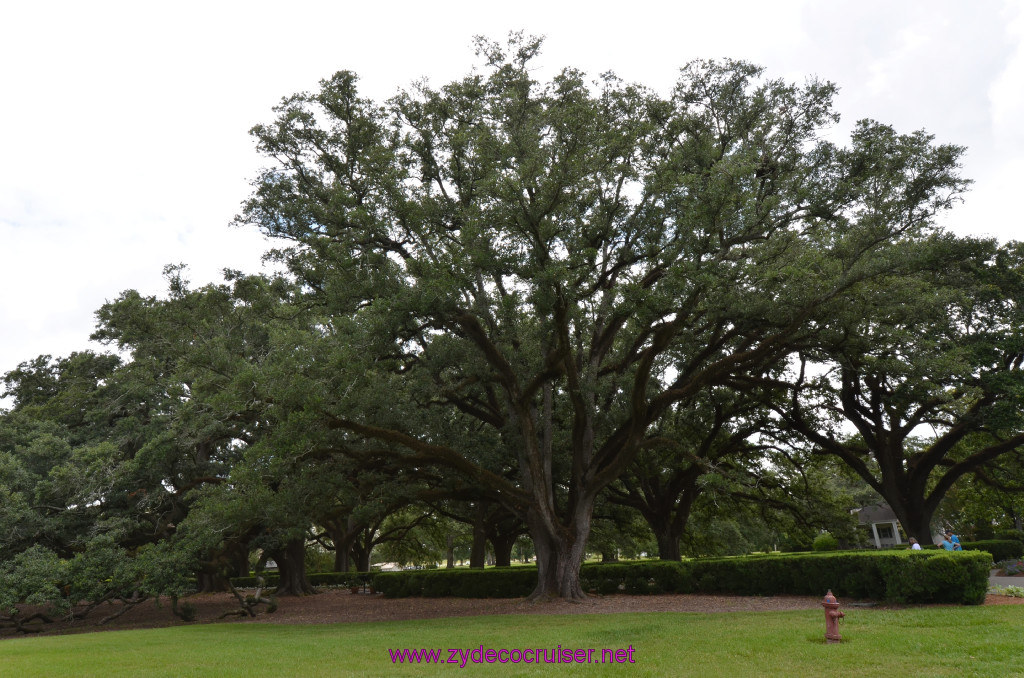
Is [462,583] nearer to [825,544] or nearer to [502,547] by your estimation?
[502,547]

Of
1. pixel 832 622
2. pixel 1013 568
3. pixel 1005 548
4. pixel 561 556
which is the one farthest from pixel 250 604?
pixel 1005 548

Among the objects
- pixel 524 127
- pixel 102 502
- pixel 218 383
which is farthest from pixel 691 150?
pixel 102 502

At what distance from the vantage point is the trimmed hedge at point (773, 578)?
12195 millimetres

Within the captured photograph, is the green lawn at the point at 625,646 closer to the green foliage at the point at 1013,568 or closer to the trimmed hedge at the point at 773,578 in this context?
the trimmed hedge at the point at 773,578

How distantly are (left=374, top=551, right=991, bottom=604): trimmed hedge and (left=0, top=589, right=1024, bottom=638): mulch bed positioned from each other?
0.57 m

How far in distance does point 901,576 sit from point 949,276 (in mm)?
11036

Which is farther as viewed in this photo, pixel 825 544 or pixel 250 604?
pixel 825 544

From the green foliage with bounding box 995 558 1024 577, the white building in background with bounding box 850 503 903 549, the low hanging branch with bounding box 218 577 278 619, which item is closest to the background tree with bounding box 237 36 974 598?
the low hanging branch with bounding box 218 577 278 619

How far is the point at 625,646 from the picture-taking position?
9.73 metres

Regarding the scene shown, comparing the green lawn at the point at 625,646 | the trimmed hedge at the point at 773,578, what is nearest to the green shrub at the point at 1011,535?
the trimmed hedge at the point at 773,578

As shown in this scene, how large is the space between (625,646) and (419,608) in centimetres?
1210

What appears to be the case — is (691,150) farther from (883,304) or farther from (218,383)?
(218,383)

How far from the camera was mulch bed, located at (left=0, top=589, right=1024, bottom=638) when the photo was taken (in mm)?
15109

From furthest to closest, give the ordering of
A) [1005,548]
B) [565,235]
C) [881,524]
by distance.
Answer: [881,524], [1005,548], [565,235]
